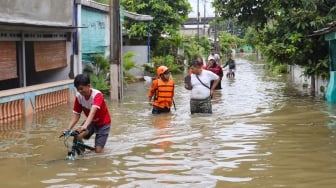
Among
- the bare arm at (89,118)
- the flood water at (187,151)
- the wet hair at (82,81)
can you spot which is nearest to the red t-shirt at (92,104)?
the bare arm at (89,118)

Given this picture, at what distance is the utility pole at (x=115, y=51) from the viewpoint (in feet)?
58.0

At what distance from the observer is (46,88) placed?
1514 cm

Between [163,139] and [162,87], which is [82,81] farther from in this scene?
[162,87]

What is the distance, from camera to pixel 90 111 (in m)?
7.64

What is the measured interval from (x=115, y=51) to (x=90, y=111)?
10320 millimetres

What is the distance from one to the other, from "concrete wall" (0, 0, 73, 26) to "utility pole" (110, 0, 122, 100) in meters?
1.65

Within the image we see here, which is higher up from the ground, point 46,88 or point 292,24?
point 292,24

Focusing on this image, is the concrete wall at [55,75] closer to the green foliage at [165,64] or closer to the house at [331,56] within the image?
the house at [331,56]

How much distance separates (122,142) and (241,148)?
222cm

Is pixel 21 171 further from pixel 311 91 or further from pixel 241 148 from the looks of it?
pixel 311 91

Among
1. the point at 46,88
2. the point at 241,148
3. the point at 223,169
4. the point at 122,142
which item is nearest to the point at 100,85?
the point at 46,88

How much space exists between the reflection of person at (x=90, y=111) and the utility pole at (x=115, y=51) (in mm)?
9769

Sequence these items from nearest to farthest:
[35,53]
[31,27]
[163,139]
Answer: [163,139], [31,27], [35,53]

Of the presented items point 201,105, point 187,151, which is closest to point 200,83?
point 201,105
